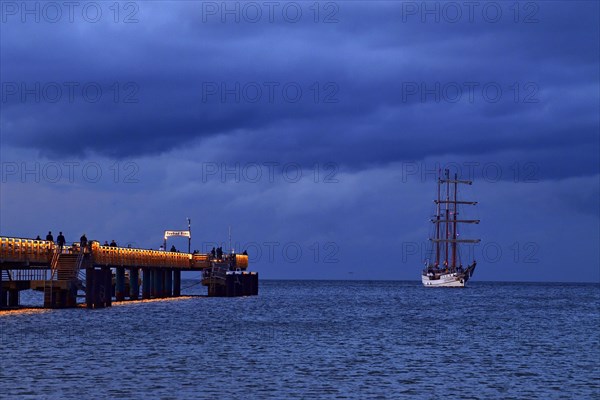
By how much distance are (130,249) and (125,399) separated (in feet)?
194

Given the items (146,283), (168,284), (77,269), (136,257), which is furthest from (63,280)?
(168,284)

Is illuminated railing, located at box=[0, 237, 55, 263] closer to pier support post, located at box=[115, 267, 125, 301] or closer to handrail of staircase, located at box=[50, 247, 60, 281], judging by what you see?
handrail of staircase, located at box=[50, 247, 60, 281]

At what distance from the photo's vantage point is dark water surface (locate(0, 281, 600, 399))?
1406 inches

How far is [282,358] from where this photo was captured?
46.1 metres

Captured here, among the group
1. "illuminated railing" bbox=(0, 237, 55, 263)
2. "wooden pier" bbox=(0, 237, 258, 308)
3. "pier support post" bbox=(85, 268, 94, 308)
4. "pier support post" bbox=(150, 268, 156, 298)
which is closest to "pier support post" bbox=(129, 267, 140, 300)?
"wooden pier" bbox=(0, 237, 258, 308)

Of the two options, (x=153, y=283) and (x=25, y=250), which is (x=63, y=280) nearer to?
(x=25, y=250)

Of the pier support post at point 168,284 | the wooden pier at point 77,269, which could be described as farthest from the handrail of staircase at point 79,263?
the pier support post at point 168,284

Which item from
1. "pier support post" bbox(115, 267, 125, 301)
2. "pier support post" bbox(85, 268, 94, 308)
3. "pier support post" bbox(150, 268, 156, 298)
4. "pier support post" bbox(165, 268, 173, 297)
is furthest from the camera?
"pier support post" bbox(165, 268, 173, 297)

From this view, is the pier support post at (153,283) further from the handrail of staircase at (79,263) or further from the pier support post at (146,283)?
the handrail of staircase at (79,263)

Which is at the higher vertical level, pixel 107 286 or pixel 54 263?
pixel 54 263

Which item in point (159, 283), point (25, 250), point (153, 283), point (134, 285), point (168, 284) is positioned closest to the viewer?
point (25, 250)

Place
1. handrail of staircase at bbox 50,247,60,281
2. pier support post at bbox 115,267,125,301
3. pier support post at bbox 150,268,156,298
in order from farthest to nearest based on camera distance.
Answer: pier support post at bbox 150,268,156,298
pier support post at bbox 115,267,125,301
handrail of staircase at bbox 50,247,60,281

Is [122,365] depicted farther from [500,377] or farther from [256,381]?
[500,377]

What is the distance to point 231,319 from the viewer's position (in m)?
75.9
